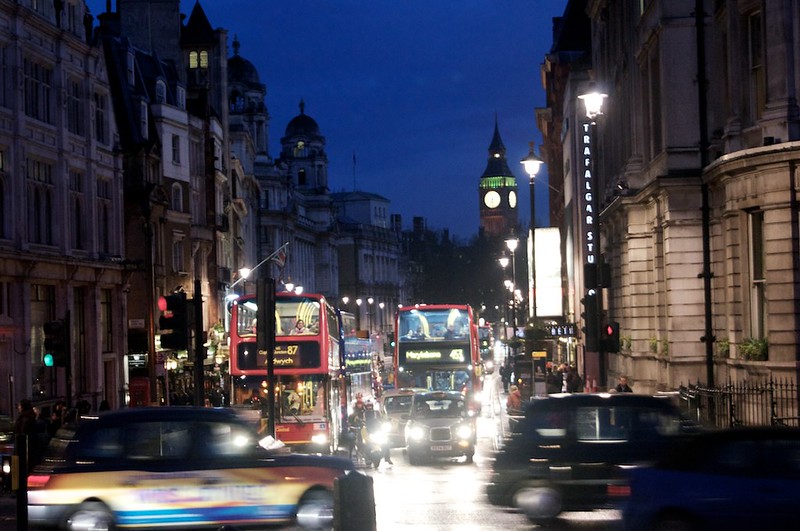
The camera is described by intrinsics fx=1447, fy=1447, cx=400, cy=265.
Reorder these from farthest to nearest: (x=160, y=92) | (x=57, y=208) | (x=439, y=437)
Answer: (x=160, y=92) < (x=57, y=208) < (x=439, y=437)

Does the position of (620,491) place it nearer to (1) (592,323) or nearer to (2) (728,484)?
(2) (728,484)

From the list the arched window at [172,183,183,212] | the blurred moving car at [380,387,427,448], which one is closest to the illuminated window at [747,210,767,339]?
the blurred moving car at [380,387,427,448]

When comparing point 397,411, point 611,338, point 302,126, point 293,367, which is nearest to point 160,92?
point 397,411

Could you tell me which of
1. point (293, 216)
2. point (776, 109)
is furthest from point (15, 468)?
point (293, 216)

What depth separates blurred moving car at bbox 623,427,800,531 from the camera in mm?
13711

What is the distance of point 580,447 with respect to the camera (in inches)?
735

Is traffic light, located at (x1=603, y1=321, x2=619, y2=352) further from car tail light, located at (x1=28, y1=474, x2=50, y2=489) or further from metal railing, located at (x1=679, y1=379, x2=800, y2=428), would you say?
car tail light, located at (x1=28, y1=474, x2=50, y2=489)

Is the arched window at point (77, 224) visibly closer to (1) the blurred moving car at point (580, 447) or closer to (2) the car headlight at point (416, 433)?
(2) the car headlight at point (416, 433)

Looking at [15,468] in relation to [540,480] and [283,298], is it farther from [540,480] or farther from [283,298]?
[283,298]

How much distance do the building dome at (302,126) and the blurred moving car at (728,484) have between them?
162 metres

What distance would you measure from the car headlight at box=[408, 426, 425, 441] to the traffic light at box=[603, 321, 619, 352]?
4.74m

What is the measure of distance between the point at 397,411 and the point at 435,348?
22.4 feet

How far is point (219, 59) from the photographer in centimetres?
8038

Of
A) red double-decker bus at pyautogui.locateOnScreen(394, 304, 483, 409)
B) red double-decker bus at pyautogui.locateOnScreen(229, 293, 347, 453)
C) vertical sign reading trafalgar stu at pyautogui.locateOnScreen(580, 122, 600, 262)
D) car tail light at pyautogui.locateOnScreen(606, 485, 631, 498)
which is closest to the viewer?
car tail light at pyautogui.locateOnScreen(606, 485, 631, 498)
